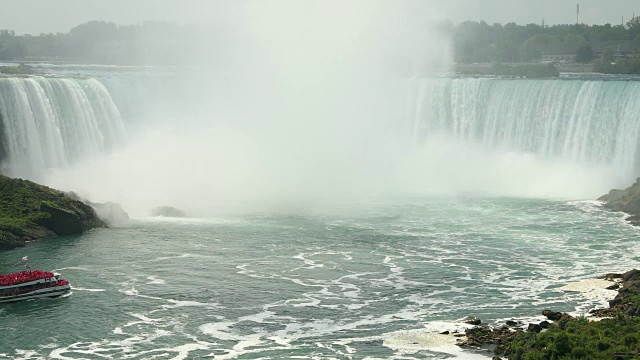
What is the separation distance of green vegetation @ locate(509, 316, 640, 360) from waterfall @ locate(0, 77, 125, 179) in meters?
30.2

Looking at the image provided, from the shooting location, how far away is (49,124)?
2095 inches

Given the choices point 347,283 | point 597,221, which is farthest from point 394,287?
point 597,221

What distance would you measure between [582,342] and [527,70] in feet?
220

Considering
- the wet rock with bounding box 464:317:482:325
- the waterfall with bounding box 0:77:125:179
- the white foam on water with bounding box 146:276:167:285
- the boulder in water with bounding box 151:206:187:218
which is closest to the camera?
the wet rock with bounding box 464:317:482:325

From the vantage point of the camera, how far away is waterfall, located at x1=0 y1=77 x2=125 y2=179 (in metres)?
51.1

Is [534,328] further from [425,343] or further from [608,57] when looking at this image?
[608,57]

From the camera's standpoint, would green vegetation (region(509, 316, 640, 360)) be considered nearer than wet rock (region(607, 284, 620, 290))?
Yes

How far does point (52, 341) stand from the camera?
94.2 feet

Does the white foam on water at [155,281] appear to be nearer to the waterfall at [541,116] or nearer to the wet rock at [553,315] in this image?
the wet rock at [553,315]

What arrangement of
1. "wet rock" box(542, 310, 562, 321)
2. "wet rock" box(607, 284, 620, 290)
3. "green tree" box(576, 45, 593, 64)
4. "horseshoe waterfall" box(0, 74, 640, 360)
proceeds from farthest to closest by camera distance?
1. "green tree" box(576, 45, 593, 64)
2. "wet rock" box(607, 284, 620, 290)
3. "horseshoe waterfall" box(0, 74, 640, 360)
4. "wet rock" box(542, 310, 562, 321)

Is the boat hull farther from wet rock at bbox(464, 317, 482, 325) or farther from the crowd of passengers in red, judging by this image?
wet rock at bbox(464, 317, 482, 325)

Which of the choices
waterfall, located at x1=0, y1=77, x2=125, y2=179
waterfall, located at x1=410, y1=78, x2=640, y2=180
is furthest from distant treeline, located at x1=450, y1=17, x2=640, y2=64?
waterfall, located at x1=0, y1=77, x2=125, y2=179

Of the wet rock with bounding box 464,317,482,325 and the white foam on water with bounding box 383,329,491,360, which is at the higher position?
the wet rock with bounding box 464,317,482,325

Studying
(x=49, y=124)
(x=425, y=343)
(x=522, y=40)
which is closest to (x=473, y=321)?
(x=425, y=343)
